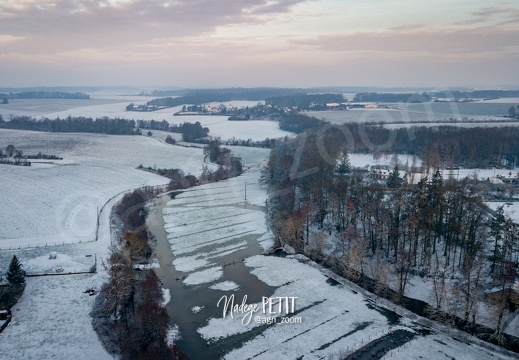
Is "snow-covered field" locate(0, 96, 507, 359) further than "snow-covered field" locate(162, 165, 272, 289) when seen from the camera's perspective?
No

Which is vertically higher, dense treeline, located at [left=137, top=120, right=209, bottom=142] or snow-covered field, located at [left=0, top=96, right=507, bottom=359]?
dense treeline, located at [left=137, top=120, right=209, bottom=142]

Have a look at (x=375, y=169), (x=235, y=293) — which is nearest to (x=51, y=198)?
(x=235, y=293)

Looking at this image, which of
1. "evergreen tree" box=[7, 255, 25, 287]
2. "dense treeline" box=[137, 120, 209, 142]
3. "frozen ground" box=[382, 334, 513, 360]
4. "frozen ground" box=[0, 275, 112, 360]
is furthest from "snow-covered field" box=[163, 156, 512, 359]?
"dense treeline" box=[137, 120, 209, 142]

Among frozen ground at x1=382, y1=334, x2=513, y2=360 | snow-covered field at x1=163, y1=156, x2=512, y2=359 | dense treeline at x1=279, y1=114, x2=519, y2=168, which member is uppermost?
dense treeline at x1=279, y1=114, x2=519, y2=168

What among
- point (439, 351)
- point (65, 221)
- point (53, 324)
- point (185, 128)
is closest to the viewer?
point (439, 351)

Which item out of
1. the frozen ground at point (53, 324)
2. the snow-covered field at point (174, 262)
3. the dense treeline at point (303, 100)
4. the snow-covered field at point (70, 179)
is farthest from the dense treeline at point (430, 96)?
the frozen ground at point (53, 324)

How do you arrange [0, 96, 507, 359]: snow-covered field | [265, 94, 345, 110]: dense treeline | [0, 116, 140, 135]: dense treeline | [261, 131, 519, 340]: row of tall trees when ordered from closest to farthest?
[0, 96, 507, 359]: snow-covered field → [261, 131, 519, 340]: row of tall trees → [0, 116, 140, 135]: dense treeline → [265, 94, 345, 110]: dense treeline

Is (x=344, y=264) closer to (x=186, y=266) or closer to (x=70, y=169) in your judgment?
(x=186, y=266)

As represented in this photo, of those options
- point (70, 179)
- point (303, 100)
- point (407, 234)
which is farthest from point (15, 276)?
point (303, 100)

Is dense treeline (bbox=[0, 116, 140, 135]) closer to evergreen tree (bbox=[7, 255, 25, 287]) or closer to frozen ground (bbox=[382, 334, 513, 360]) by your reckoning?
evergreen tree (bbox=[7, 255, 25, 287])

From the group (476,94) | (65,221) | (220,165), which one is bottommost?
(65,221)

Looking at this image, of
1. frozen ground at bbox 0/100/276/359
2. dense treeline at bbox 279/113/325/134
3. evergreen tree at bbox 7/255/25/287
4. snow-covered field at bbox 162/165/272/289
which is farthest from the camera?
dense treeline at bbox 279/113/325/134

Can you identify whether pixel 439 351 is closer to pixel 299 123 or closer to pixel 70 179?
pixel 70 179
